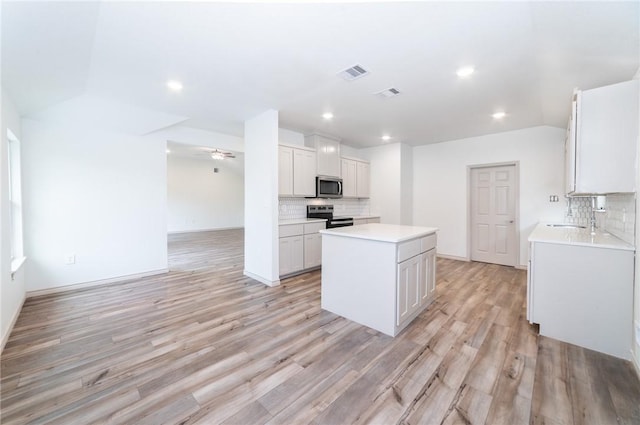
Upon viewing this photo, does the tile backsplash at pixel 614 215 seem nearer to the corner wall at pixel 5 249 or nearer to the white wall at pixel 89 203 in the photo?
the corner wall at pixel 5 249

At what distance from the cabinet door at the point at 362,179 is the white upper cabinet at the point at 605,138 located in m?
3.92

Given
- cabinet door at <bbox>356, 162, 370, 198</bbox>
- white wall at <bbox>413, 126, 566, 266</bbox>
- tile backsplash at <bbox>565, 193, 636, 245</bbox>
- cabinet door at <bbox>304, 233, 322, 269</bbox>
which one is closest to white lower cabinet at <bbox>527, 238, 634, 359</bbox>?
tile backsplash at <bbox>565, 193, 636, 245</bbox>

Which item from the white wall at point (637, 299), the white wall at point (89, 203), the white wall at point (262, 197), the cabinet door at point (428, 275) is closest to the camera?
the white wall at point (637, 299)

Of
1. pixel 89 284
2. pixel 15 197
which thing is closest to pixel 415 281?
pixel 89 284

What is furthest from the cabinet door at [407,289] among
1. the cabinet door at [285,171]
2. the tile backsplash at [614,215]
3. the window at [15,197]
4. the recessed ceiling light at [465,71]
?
the window at [15,197]

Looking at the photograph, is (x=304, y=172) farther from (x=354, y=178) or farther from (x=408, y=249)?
(x=408, y=249)

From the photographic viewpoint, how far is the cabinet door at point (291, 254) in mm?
4066

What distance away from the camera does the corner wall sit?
2326 millimetres

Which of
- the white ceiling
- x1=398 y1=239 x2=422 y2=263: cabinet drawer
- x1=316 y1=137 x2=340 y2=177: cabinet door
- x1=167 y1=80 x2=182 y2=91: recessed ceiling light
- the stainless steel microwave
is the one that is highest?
x1=167 y1=80 x2=182 y2=91: recessed ceiling light

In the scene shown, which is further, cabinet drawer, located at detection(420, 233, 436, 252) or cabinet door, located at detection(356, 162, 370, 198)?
cabinet door, located at detection(356, 162, 370, 198)

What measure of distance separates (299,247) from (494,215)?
3.89 metres

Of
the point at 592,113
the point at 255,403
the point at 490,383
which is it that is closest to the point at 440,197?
the point at 592,113

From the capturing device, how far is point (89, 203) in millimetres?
3773

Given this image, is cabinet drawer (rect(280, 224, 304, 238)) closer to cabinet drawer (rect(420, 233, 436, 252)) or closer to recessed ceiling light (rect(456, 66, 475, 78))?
cabinet drawer (rect(420, 233, 436, 252))
